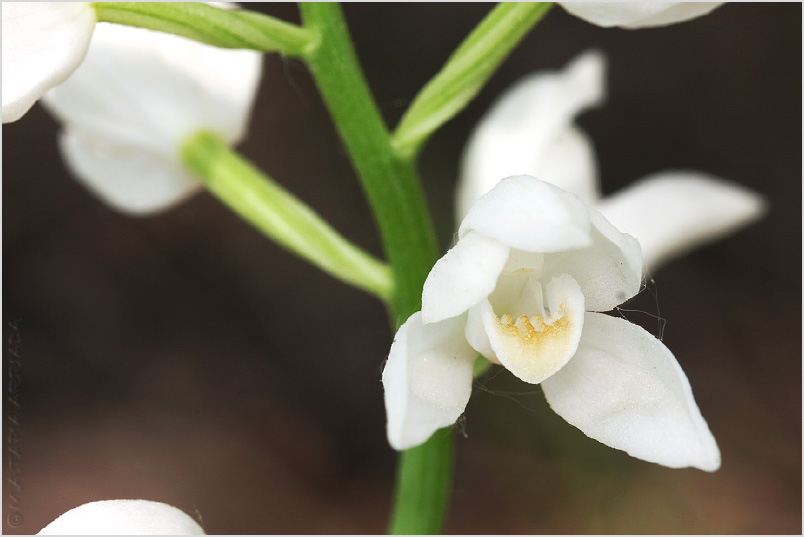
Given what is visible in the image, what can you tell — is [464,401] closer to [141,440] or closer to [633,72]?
[141,440]

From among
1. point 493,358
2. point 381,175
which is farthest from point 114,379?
point 493,358

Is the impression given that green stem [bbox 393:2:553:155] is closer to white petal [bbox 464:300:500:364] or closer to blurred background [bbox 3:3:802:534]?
white petal [bbox 464:300:500:364]

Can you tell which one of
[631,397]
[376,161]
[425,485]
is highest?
[376,161]

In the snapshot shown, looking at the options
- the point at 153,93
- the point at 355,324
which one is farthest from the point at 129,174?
the point at 355,324

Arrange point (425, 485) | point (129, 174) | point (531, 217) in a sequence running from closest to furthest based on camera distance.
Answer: point (531, 217), point (425, 485), point (129, 174)

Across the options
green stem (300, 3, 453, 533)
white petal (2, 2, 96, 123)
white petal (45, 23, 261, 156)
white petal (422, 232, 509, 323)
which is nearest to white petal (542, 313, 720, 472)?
white petal (422, 232, 509, 323)

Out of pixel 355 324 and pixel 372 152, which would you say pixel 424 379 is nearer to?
pixel 372 152
